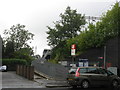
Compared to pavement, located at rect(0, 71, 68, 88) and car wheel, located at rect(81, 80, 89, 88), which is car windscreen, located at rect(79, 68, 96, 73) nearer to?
car wheel, located at rect(81, 80, 89, 88)

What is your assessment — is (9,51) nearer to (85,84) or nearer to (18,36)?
(18,36)

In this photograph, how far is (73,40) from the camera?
4747 centimetres

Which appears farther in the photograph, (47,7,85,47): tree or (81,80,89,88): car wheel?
(47,7,85,47): tree

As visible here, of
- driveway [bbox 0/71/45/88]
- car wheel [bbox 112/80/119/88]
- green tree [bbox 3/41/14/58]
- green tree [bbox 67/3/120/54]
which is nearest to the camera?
car wheel [bbox 112/80/119/88]

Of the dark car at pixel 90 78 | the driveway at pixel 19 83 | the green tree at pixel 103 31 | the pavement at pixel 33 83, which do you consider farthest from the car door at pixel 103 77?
the green tree at pixel 103 31

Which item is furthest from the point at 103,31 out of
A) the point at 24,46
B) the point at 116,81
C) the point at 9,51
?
the point at 24,46

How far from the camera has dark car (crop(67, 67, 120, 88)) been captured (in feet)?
53.2

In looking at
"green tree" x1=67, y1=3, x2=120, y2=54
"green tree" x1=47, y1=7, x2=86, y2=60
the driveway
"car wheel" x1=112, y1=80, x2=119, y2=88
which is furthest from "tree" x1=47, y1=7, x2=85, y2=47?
"car wheel" x1=112, y1=80, x2=119, y2=88

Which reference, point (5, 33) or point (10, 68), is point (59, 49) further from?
point (5, 33)

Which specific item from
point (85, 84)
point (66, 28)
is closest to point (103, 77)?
point (85, 84)

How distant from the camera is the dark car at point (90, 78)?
638 inches

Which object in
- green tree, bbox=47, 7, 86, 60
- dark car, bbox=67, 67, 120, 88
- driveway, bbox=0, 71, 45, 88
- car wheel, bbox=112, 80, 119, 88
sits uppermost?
green tree, bbox=47, 7, 86, 60

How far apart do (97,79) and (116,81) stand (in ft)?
5.73

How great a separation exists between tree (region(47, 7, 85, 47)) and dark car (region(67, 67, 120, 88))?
123 feet
